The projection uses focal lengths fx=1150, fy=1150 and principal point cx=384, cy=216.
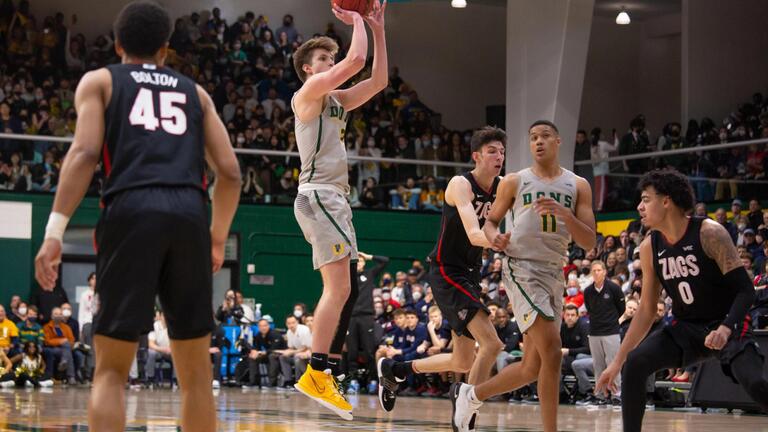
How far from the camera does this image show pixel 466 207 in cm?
771

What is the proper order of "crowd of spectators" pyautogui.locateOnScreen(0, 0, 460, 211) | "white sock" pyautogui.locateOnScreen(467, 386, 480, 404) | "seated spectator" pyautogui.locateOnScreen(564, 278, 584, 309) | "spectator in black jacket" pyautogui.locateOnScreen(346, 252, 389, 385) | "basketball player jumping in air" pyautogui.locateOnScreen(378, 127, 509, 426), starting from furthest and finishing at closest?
"crowd of spectators" pyautogui.locateOnScreen(0, 0, 460, 211) → "spectator in black jacket" pyautogui.locateOnScreen(346, 252, 389, 385) → "seated spectator" pyautogui.locateOnScreen(564, 278, 584, 309) → "basketball player jumping in air" pyautogui.locateOnScreen(378, 127, 509, 426) → "white sock" pyautogui.locateOnScreen(467, 386, 480, 404)

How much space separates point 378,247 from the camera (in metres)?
25.2

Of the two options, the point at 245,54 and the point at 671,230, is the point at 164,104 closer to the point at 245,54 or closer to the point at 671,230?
the point at 671,230

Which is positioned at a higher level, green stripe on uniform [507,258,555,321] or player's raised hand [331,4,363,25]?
player's raised hand [331,4,363,25]

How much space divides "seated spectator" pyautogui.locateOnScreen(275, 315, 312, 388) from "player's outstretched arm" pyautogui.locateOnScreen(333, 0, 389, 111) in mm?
12813

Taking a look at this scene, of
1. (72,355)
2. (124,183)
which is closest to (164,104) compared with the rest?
(124,183)

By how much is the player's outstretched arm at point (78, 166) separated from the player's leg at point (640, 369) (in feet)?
10.5

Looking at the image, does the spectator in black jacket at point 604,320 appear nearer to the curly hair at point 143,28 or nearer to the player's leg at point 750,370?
the player's leg at point 750,370

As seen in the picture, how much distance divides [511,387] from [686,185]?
1.84 meters

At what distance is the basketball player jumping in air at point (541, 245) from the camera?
22.9 ft

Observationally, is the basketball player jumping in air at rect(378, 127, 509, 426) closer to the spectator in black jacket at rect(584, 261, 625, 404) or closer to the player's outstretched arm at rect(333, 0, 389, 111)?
the player's outstretched arm at rect(333, 0, 389, 111)

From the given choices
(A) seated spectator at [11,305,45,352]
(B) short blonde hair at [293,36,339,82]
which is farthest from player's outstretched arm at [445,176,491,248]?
(A) seated spectator at [11,305,45,352]

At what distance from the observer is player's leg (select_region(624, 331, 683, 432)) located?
6.18 m

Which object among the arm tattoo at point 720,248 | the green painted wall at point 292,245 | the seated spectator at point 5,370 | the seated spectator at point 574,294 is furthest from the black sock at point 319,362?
the green painted wall at point 292,245
